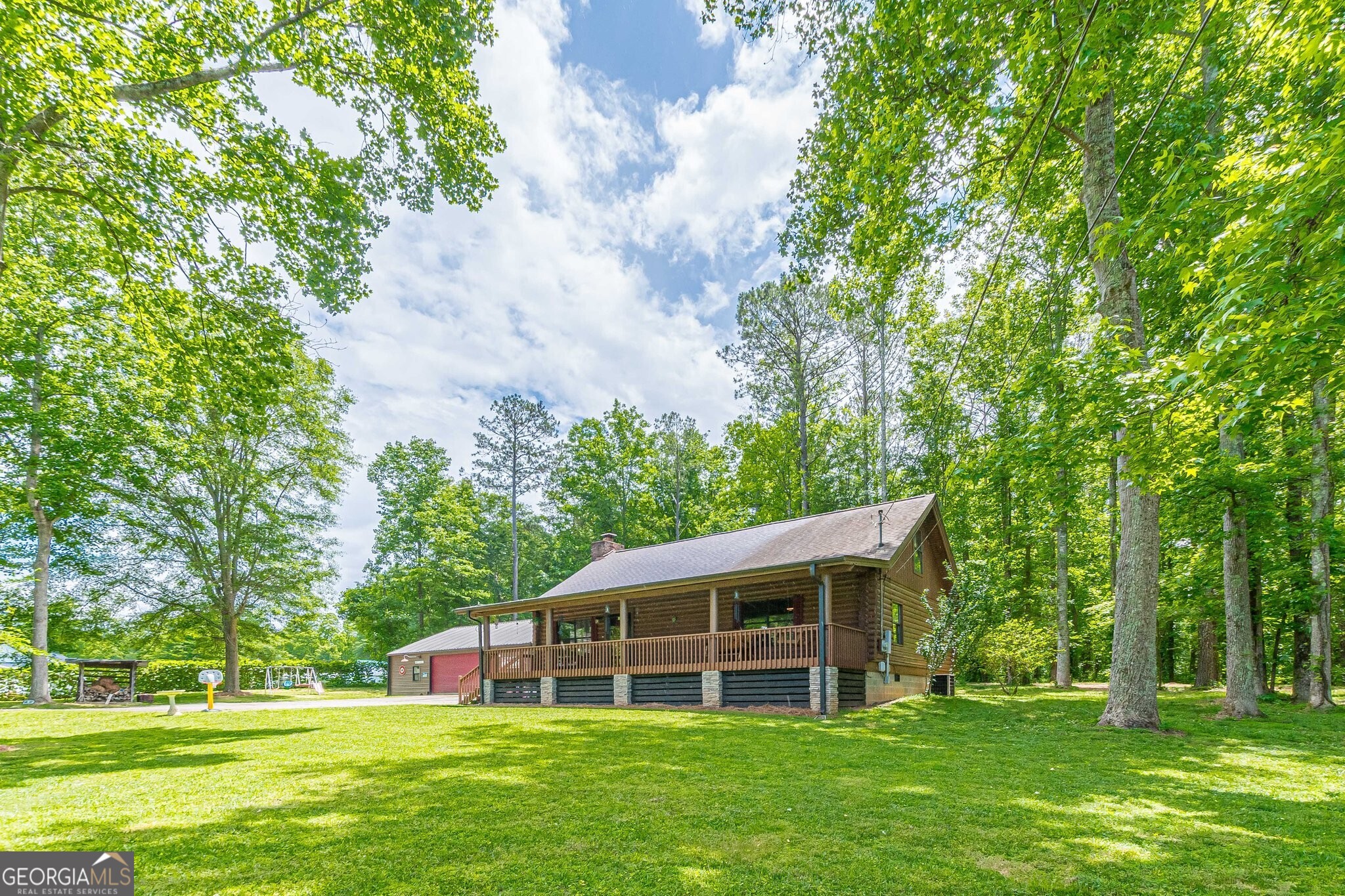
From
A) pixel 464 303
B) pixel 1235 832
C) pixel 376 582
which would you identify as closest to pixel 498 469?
pixel 376 582

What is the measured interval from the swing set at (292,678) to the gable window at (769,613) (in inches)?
913

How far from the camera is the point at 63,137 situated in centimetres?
762

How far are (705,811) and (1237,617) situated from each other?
1129cm

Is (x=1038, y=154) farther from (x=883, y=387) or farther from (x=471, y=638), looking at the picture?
(x=471, y=638)

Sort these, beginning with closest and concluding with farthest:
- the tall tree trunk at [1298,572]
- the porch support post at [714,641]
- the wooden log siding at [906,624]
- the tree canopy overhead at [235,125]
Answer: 1. the tree canopy overhead at [235,125]
2. the tall tree trunk at [1298,572]
3. the porch support post at [714,641]
4. the wooden log siding at [906,624]

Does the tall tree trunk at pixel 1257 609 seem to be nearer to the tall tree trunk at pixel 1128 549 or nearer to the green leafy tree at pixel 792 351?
the tall tree trunk at pixel 1128 549

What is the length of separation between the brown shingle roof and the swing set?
17810 millimetres

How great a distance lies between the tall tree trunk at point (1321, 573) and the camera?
12145 millimetres

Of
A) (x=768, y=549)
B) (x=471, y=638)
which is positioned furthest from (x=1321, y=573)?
(x=471, y=638)

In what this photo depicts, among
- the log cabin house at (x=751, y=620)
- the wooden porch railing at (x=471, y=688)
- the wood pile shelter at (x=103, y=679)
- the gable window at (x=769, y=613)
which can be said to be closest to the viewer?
the log cabin house at (x=751, y=620)

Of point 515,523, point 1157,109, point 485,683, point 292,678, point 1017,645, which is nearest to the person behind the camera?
point 1157,109

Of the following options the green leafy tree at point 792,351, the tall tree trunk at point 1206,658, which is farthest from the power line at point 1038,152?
the tall tree trunk at point 1206,658

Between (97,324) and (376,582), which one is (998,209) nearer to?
(97,324)

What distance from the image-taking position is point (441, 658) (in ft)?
96.4
